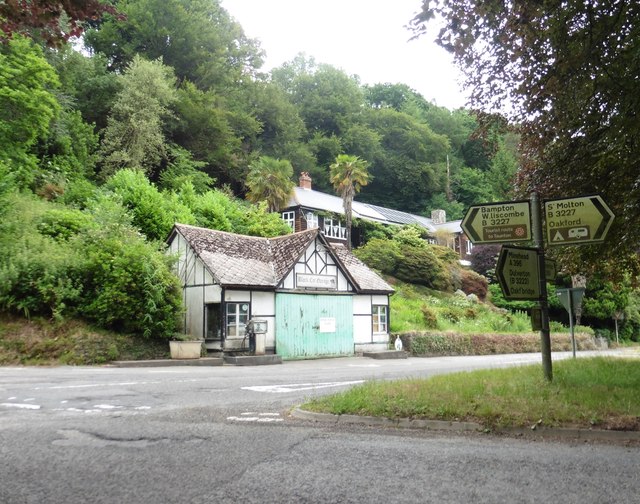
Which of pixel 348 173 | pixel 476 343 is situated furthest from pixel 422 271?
pixel 476 343

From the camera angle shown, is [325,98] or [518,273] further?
[325,98]

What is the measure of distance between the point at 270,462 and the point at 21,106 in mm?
28764

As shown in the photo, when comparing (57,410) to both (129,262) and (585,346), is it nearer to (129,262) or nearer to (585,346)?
(129,262)

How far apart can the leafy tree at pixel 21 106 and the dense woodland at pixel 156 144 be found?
83mm

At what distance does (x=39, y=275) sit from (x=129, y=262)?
3.21 metres

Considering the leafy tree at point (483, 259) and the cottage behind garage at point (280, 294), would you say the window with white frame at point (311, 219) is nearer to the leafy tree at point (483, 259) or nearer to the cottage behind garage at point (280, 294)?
the leafy tree at point (483, 259)

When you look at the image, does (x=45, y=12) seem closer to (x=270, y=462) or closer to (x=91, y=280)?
(x=270, y=462)

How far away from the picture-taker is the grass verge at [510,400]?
267 inches

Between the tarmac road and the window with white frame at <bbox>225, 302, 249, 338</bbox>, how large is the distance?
555 inches

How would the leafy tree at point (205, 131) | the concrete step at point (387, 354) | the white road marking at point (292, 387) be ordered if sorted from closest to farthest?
1. the white road marking at point (292, 387)
2. the concrete step at point (387, 354)
3. the leafy tree at point (205, 131)

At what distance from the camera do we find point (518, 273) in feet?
28.3

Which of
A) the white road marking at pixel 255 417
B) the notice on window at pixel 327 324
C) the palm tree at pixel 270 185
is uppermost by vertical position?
the palm tree at pixel 270 185

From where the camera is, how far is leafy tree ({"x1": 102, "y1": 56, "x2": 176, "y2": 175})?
1528 inches

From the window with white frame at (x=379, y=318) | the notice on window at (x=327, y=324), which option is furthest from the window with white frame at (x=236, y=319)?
the window with white frame at (x=379, y=318)
